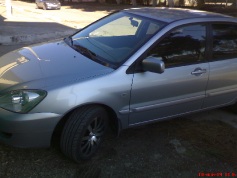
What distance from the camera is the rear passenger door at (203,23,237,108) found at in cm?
393

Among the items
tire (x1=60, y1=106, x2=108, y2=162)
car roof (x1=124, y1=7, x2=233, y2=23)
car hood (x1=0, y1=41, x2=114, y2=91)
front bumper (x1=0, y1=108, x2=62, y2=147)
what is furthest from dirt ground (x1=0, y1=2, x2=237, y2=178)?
car roof (x1=124, y1=7, x2=233, y2=23)

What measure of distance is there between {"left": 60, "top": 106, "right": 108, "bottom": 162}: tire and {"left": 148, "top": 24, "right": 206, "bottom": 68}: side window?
0.93 meters

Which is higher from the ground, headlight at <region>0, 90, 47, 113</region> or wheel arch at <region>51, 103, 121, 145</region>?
headlight at <region>0, 90, 47, 113</region>

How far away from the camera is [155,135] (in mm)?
3971

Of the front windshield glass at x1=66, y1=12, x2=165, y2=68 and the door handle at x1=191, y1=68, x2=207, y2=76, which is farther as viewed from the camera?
the door handle at x1=191, y1=68, x2=207, y2=76

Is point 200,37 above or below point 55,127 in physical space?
above

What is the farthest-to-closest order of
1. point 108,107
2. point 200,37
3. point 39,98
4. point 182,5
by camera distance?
point 182,5 < point 200,37 < point 108,107 < point 39,98

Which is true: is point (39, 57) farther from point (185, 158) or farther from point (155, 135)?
point (185, 158)

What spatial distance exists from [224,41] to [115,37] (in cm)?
146

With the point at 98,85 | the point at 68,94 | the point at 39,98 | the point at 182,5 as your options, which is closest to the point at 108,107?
the point at 98,85

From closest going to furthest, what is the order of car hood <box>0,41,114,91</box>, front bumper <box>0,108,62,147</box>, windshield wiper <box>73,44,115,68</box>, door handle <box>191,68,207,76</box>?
1. front bumper <box>0,108,62,147</box>
2. car hood <box>0,41,114,91</box>
3. windshield wiper <box>73,44,115,68</box>
4. door handle <box>191,68,207,76</box>

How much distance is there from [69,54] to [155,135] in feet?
4.97

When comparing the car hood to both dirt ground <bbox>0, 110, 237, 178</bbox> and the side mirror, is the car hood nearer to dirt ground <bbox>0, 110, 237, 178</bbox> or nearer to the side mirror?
the side mirror

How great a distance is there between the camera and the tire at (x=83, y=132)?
2988mm
